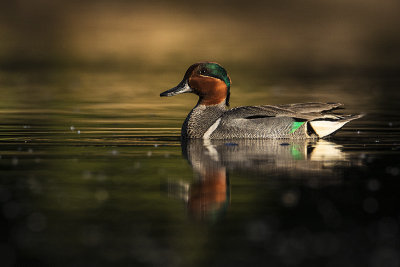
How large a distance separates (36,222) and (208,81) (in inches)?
268

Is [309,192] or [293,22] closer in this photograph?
[309,192]

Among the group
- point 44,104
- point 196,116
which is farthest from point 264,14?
point 196,116

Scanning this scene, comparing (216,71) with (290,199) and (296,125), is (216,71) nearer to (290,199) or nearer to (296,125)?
(296,125)

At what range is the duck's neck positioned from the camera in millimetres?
14266


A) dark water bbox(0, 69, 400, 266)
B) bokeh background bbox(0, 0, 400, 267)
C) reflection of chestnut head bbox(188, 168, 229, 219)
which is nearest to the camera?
dark water bbox(0, 69, 400, 266)

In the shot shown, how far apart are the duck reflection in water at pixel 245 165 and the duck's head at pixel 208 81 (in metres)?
0.83

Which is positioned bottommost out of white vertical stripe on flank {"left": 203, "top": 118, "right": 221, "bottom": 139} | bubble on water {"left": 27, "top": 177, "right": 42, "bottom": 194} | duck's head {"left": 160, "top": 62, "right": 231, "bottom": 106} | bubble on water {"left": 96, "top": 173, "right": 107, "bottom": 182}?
bubble on water {"left": 27, "top": 177, "right": 42, "bottom": 194}

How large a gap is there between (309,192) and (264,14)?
164 feet

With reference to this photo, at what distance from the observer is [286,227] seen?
793 cm

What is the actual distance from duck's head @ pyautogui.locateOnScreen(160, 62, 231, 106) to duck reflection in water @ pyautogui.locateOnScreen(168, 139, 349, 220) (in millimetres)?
831

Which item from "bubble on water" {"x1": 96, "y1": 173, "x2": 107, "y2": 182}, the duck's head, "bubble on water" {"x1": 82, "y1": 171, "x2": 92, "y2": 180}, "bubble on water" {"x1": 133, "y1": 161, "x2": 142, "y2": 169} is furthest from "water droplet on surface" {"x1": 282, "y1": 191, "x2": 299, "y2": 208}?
the duck's head

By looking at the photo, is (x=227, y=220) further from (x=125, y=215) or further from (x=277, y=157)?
(x=277, y=157)

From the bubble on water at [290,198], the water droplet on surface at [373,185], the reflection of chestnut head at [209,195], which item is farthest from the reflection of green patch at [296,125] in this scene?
the bubble on water at [290,198]

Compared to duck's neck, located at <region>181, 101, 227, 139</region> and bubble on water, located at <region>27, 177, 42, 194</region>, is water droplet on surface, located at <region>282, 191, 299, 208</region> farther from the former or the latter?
duck's neck, located at <region>181, 101, 227, 139</region>
